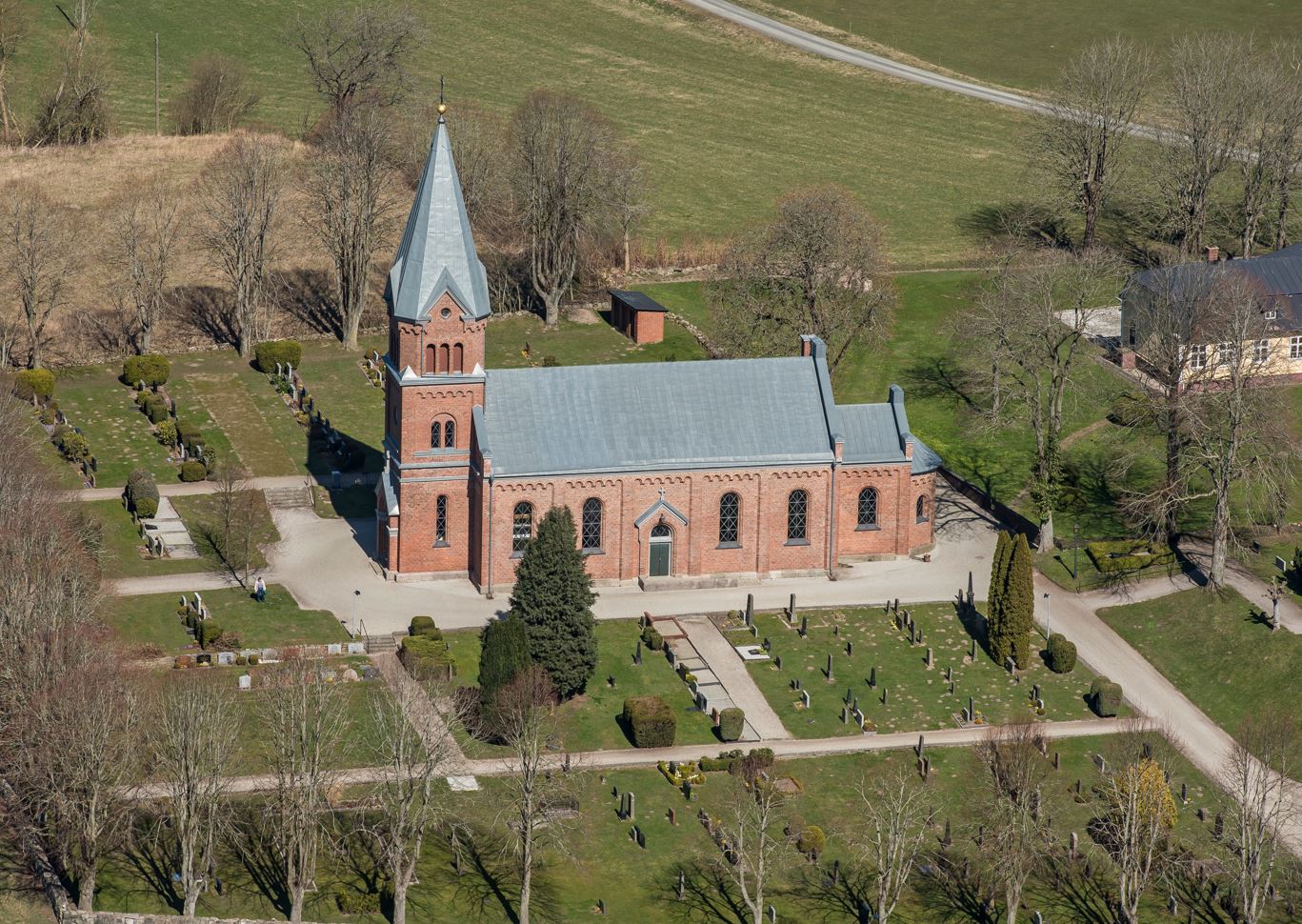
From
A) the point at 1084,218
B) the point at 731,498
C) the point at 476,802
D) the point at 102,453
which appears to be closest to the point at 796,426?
the point at 731,498

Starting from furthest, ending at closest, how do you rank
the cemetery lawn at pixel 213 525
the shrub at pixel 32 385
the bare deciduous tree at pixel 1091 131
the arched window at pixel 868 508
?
the bare deciduous tree at pixel 1091 131 → the shrub at pixel 32 385 → the arched window at pixel 868 508 → the cemetery lawn at pixel 213 525

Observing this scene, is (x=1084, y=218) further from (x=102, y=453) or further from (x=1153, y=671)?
(x=102, y=453)

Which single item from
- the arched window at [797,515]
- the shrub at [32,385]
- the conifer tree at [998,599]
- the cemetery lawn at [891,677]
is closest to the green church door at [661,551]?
the cemetery lawn at [891,677]

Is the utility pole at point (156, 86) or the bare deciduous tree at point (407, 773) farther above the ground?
the utility pole at point (156, 86)

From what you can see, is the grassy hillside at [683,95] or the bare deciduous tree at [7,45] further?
the grassy hillside at [683,95]

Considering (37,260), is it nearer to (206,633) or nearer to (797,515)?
(206,633)

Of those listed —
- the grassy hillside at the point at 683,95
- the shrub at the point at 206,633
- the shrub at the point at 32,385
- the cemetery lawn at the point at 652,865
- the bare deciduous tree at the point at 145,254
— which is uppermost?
the grassy hillside at the point at 683,95

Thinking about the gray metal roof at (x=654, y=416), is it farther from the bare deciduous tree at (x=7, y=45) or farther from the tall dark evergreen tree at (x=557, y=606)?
the bare deciduous tree at (x=7, y=45)
